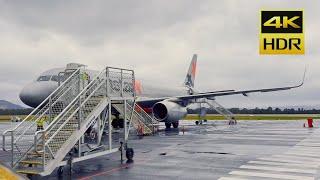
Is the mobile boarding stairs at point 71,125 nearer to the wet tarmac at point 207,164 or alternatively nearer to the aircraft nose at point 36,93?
the wet tarmac at point 207,164

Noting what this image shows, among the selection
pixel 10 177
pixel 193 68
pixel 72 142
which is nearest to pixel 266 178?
pixel 72 142

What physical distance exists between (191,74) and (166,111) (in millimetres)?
22183

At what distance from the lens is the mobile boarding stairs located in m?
10.6

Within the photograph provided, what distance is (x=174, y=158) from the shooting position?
1461 centimetres

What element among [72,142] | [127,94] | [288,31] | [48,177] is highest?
[288,31]

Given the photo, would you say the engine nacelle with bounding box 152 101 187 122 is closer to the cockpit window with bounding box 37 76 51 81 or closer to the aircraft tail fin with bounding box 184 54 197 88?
the cockpit window with bounding box 37 76 51 81

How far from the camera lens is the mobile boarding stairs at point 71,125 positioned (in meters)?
10.6

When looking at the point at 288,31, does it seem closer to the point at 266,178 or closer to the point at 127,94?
the point at 127,94

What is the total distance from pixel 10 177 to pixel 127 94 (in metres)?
6.88

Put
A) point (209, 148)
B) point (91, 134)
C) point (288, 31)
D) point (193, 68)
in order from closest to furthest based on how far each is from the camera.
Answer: point (209, 148) < point (91, 134) < point (288, 31) < point (193, 68)

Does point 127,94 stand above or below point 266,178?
above

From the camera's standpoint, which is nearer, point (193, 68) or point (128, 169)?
point (128, 169)

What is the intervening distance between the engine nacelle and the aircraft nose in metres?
9.12

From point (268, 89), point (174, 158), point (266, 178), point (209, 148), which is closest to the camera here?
point (266, 178)
